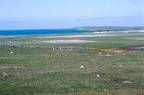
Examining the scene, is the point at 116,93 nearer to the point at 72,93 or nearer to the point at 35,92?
the point at 72,93

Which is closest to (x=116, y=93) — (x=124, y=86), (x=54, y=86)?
(x=124, y=86)

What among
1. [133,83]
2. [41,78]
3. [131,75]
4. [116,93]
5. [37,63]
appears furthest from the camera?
[37,63]

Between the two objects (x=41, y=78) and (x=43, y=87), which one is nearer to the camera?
(x=43, y=87)

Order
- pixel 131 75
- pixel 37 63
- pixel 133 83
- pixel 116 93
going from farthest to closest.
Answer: pixel 37 63 → pixel 131 75 → pixel 133 83 → pixel 116 93

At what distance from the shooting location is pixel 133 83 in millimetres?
22703

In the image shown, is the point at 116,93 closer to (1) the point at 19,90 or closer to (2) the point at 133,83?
(2) the point at 133,83

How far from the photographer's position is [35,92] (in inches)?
781

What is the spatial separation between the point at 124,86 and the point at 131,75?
4.71 metres

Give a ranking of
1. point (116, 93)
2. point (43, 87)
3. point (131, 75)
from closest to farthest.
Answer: point (116, 93)
point (43, 87)
point (131, 75)

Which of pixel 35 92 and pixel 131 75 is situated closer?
pixel 35 92

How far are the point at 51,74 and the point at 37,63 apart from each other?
9.68 meters

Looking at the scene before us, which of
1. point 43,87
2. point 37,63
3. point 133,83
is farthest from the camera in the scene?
point 37,63

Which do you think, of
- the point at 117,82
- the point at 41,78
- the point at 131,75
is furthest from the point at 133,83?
the point at 41,78

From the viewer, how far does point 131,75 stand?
26.2 meters
